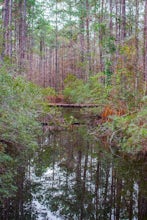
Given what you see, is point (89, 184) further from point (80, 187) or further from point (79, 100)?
point (79, 100)

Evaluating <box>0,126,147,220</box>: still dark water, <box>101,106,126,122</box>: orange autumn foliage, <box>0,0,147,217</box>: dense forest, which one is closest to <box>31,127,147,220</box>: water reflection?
<box>0,126,147,220</box>: still dark water

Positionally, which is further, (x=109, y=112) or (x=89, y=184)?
(x=109, y=112)

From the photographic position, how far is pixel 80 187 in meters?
6.96

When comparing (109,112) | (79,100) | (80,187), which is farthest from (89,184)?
(79,100)

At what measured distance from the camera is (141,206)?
19.9 ft

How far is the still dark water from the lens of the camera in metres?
5.73

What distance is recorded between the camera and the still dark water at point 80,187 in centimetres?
573

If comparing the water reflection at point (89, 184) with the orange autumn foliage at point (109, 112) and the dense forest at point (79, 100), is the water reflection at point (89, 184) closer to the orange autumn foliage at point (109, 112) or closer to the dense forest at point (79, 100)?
the dense forest at point (79, 100)

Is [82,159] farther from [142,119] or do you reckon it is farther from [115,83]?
[115,83]

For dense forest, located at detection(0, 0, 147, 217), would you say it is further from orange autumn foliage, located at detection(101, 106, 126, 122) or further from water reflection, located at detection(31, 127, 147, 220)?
water reflection, located at detection(31, 127, 147, 220)

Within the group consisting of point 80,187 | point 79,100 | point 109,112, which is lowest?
point 80,187

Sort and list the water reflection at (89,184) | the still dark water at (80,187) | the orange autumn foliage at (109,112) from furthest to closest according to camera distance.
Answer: the orange autumn foliage at (109,112)
the water reflection at (89,184)
the still dark water at (80,187)

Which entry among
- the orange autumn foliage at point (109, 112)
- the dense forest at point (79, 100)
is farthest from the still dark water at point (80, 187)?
the orange autumn foliage at point (109, 112)

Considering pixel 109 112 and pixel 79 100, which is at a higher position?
pixel 79 100
